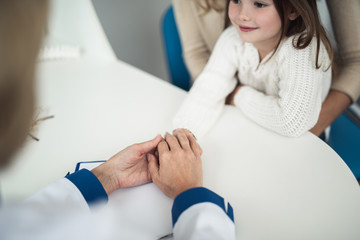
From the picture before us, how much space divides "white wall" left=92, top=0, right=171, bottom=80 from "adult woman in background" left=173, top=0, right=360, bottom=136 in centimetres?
51

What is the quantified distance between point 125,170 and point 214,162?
0.67ft

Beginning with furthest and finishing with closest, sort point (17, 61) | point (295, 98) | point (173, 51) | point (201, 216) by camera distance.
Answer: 1. point (173, 51)
2. point (295, 98)
3. point (201, 216)
4. point (17, 61)

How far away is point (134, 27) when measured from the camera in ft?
5.47

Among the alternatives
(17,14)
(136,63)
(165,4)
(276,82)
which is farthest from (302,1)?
(136,63)

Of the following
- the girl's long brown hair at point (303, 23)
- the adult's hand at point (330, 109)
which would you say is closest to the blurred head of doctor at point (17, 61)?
the girl's long brown hair at point (303, 23)

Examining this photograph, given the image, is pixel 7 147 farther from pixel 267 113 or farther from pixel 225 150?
pixel 267 113

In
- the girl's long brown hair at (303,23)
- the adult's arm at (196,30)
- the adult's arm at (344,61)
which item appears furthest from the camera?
the adult's arm at (196,30)

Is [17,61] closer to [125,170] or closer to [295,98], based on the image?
[125,170]

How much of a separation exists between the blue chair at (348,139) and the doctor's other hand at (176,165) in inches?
20.1

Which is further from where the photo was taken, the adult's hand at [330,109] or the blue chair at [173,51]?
the blue chair at [173,51]

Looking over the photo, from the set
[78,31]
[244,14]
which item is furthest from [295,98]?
[78,31]

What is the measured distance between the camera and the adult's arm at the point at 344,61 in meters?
0.90

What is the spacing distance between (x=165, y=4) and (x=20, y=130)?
4.74ft

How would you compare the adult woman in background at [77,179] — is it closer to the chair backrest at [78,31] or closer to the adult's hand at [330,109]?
the adult's hand at [330,109]
